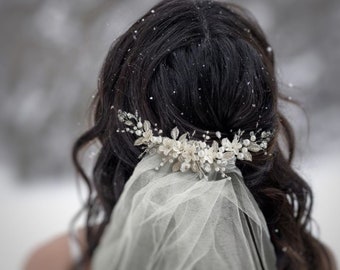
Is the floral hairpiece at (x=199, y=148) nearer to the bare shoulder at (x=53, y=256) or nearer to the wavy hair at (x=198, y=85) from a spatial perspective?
the wavy hair at (x=198, y=85)

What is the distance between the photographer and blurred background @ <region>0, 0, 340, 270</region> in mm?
1638

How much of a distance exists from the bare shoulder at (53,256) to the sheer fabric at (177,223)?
35 centimetres

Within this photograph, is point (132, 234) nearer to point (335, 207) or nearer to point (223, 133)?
point (223, 133)

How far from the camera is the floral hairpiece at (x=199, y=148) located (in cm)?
82

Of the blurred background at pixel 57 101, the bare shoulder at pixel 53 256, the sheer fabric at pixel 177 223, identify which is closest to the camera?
the sheer fabric at pixel 177 223

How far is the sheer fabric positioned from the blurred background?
69 cm

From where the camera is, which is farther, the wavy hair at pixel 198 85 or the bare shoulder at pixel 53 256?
the bare shoulder at pixel 53 256

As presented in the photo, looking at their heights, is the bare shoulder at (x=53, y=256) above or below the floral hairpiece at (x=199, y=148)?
below

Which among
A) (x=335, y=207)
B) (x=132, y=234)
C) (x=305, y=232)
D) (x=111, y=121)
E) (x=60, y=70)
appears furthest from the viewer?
(x=335, y=207)

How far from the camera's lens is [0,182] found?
1.73 m

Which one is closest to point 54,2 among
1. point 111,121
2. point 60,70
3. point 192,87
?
point 60,70

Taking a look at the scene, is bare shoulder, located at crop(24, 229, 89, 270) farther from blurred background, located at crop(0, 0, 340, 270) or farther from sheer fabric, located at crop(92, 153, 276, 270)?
sheer fabric, located at crop(92, 153, 276, 270)

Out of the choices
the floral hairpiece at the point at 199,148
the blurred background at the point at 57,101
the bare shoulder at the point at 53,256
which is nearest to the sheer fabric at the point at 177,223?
the floral hairpiece at the point at 199,148

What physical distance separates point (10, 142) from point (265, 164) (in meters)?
1.24
